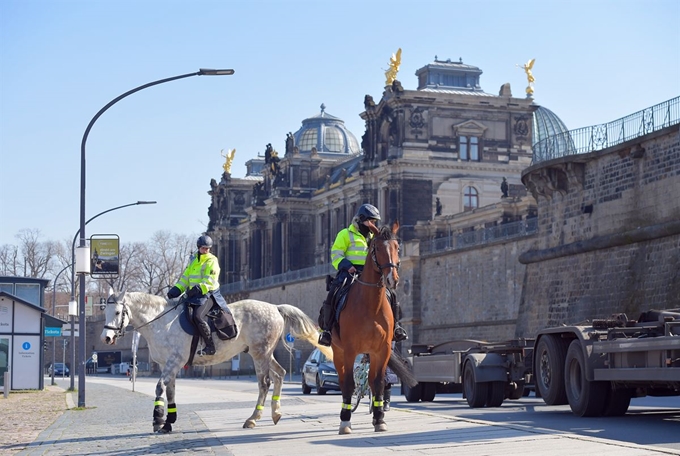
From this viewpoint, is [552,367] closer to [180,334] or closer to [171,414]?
[180,334]

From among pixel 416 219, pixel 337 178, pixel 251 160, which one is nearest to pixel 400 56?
pixel 416 219

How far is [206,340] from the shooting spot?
16.5 m

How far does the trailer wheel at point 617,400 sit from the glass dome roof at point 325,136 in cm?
9828

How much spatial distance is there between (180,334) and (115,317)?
0.95 m

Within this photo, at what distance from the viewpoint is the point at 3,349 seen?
39.7 meters

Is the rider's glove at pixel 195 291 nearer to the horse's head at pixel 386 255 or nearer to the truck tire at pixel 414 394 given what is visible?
the horse's head at pixel 386 255

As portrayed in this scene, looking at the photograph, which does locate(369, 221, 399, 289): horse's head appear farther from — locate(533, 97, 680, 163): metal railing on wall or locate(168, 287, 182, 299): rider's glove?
locate(533, 97, 680, 163): metal railing on wall

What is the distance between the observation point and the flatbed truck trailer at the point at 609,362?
15109mm

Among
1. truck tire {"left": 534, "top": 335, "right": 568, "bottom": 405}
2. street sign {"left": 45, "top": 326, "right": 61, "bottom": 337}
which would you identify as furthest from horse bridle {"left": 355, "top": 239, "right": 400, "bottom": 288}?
street sign {"left": 45, "top": 326, "right": 61, "bottom": 337}

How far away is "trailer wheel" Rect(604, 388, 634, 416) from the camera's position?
16922 mm

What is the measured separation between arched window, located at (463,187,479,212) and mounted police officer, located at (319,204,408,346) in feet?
229

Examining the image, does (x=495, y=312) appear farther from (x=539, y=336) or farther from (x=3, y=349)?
(x=539, y=336)

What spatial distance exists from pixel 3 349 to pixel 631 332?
2779 centimetres

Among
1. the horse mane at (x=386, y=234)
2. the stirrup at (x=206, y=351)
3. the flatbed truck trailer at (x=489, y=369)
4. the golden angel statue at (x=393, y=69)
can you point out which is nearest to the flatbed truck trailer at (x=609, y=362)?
the flatbed truck trailer at (x=489, y=369)
